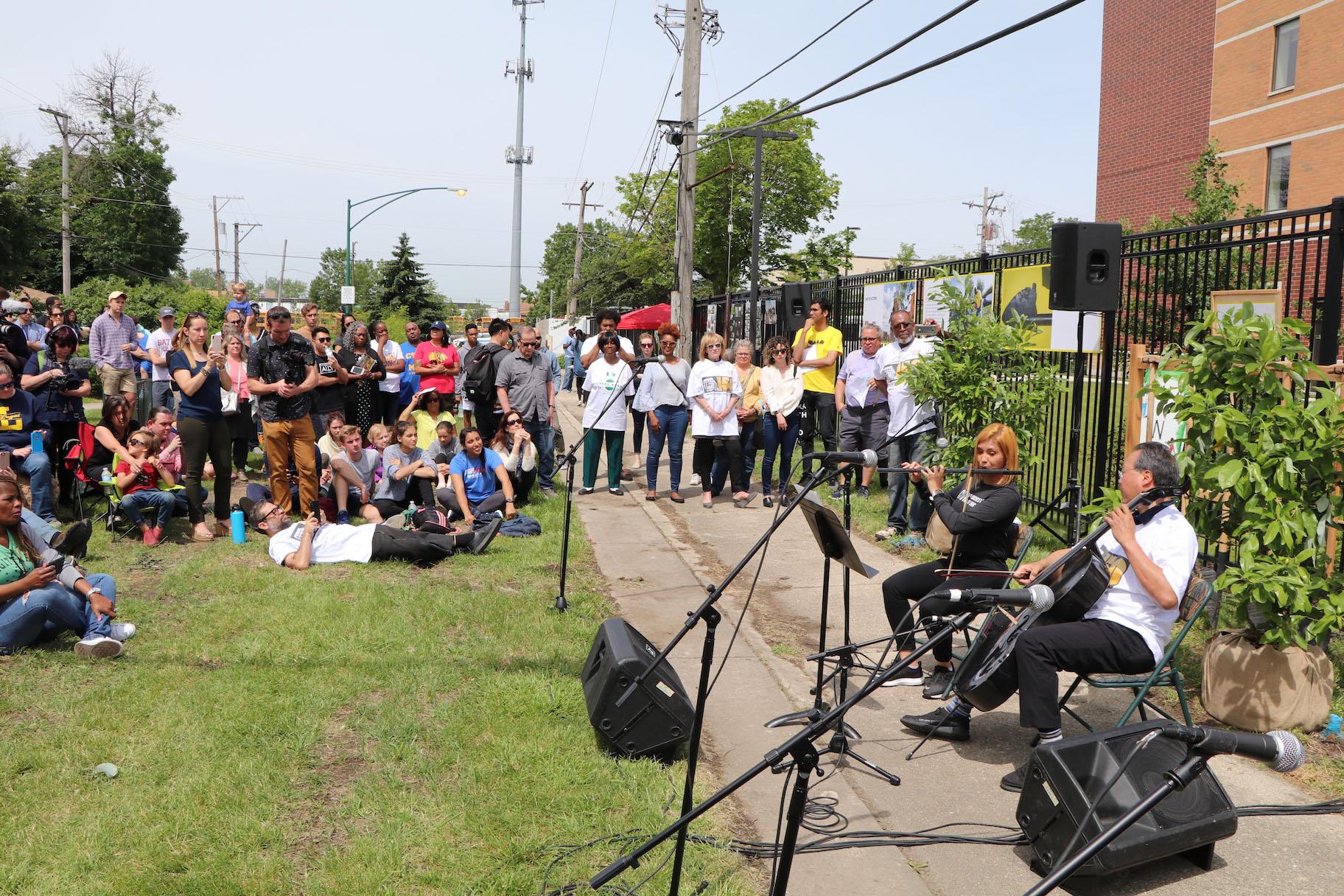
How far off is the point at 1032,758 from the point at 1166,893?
2.18 ft

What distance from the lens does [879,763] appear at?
5082mm

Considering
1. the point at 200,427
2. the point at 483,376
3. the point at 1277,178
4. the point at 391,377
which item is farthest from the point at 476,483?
the point at 1277,178

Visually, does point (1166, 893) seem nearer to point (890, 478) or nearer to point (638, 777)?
point (638, 777)

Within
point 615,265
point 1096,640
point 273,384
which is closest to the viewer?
point 1096,640

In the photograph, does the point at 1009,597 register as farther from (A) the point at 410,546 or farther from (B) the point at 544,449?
(B) the point at 544,449

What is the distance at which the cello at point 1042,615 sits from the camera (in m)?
4.67

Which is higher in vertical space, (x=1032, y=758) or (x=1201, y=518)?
(x=1201, y=518)

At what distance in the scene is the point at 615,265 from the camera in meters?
56.8

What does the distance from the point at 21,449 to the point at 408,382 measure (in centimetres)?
508

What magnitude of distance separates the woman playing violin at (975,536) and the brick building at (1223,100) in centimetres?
2472

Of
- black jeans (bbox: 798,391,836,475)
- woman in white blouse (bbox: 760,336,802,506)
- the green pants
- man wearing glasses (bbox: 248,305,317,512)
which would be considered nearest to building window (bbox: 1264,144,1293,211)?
black jeans (bbox: 798,391,836,475)

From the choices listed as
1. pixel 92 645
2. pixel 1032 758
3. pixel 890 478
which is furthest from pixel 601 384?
pixel 1032 758

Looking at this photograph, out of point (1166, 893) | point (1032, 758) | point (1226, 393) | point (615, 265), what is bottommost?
point (1166, 893)

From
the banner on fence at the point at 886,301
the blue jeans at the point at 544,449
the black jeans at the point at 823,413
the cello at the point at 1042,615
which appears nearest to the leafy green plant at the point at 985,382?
the black jeans at the point at 823,413
